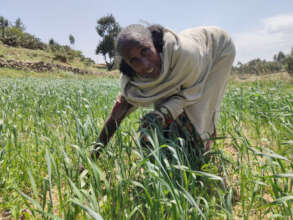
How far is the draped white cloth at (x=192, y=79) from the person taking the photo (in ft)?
4.88

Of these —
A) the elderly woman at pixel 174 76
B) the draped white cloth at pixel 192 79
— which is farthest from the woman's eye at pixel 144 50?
the draped white cloth at pixel 192 79

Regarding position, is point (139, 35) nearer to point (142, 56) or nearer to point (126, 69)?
point (142, 56)

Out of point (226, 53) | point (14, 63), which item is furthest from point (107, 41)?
point (226, 53)

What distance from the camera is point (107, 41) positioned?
31688 mm

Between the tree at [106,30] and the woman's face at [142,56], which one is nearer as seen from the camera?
the woman's face at [142,56]

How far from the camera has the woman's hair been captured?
1.32 m

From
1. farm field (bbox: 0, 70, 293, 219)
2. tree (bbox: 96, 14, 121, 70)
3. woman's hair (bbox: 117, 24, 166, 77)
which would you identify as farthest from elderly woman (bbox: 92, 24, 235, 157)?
tree (bbox: 96, 14, 121, 70)

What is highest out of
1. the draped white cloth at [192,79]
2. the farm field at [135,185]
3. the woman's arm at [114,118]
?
the draped white cloth at [192,79]

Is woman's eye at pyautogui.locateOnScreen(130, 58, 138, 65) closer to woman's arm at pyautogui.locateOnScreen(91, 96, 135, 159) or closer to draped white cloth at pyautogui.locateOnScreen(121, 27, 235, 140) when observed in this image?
draped white cloth at pyautogui.locateOnScreen(121, 27, 235, 140)

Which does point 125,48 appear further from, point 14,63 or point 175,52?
point 14,63

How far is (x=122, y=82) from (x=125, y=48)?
1.31 feet

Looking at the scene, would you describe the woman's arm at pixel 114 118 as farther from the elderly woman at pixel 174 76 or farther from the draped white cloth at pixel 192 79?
the draped white cloth at pixel 192 79

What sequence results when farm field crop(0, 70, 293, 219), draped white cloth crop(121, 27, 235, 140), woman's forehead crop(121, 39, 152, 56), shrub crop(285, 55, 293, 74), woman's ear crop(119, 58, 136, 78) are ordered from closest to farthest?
farm field crop(0, 70, 293, 219) → woman's forehead crop(121, 39, 152, 56) → draped white cloth crop(121, 27, 235, 140) → woman's ear crop(119, 58, 136, 78) → shrub crop(285, 55, 293, 74)

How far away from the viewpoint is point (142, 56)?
1347mm
